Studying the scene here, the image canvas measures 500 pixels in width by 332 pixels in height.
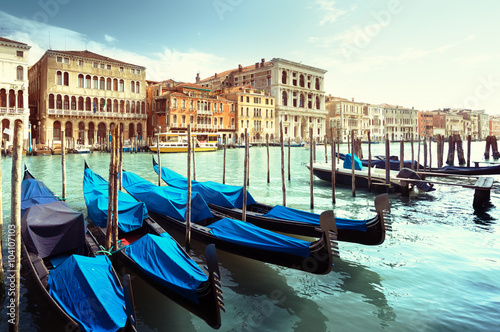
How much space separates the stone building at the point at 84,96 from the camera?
25.4 m

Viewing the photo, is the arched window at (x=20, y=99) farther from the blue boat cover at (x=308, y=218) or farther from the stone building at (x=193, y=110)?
the blue boat cover at (x=308, y=218)

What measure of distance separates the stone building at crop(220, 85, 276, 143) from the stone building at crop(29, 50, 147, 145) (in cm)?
981

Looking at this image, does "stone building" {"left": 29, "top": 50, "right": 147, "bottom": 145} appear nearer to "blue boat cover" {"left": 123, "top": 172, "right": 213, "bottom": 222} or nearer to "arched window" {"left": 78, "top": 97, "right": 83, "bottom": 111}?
"arched window" {"left": 78, "top": 97, "right": 83, "bottom": 111}

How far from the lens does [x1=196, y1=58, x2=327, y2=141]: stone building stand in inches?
1633

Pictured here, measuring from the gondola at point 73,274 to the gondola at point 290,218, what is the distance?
91.5 inches

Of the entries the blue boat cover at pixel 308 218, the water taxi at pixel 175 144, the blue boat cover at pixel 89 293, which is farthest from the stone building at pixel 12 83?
the blue boat cover at pixel 89 293

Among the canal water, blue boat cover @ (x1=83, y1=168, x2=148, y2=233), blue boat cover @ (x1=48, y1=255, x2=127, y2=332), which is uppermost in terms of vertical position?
blue boat cover @ (x1=83, y1=168, x2=148, y2=233)

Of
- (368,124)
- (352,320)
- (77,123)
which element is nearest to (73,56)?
(77,123)

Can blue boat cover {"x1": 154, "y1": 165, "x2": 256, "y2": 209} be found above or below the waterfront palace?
below

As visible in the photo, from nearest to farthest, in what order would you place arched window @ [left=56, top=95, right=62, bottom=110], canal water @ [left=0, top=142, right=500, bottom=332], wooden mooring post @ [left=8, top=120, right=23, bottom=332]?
wooden mooring post @ [left=8, top=120, right=23, bottom=332] < canal water @ [left=0, top=142, right=500, bottom=332] < arched window @ [left=56, top=95, right=62, bottom=110]

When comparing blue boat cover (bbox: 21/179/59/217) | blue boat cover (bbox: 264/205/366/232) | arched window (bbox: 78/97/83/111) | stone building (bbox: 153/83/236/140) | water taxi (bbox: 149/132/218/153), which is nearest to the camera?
blue boat cover (bbox: 264/205/366/232)

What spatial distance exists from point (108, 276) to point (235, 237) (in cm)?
154

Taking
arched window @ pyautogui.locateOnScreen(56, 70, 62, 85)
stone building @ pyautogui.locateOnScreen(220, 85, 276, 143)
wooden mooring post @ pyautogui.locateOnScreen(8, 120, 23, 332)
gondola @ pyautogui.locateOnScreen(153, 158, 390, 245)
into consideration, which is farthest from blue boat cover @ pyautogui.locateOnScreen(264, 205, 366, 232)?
stone building @ pyautogui.locateOnScreen(220, 85, 276, 143)

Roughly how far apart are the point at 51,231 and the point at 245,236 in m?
2.06
